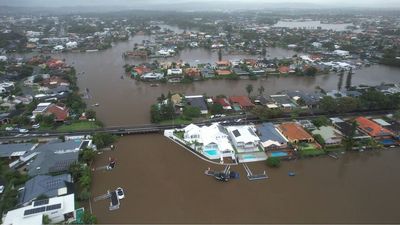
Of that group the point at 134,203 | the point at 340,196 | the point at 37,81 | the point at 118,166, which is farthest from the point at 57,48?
the point at 340,196

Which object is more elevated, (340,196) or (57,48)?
(57,48)

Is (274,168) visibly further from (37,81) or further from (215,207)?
(37,81)

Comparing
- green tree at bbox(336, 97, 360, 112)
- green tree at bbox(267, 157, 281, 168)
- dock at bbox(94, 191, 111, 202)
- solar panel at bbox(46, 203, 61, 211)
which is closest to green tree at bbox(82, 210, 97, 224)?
solar panel at bbox(46, 203, 61, 211)

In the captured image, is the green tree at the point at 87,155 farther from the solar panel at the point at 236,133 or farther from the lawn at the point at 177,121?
the solar panel at the point at 236,133

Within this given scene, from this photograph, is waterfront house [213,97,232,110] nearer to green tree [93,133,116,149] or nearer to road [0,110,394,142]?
road [0,110,394,142]

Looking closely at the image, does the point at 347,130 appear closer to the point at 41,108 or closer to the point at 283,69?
the point at 283,69

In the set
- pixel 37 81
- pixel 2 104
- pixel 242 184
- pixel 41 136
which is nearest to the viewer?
pixel 242 184

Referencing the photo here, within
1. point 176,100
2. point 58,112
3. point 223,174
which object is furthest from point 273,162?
point 58,112

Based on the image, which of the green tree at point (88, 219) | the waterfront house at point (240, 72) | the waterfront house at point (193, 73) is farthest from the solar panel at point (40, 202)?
the waterfront house at point (240, 72)
